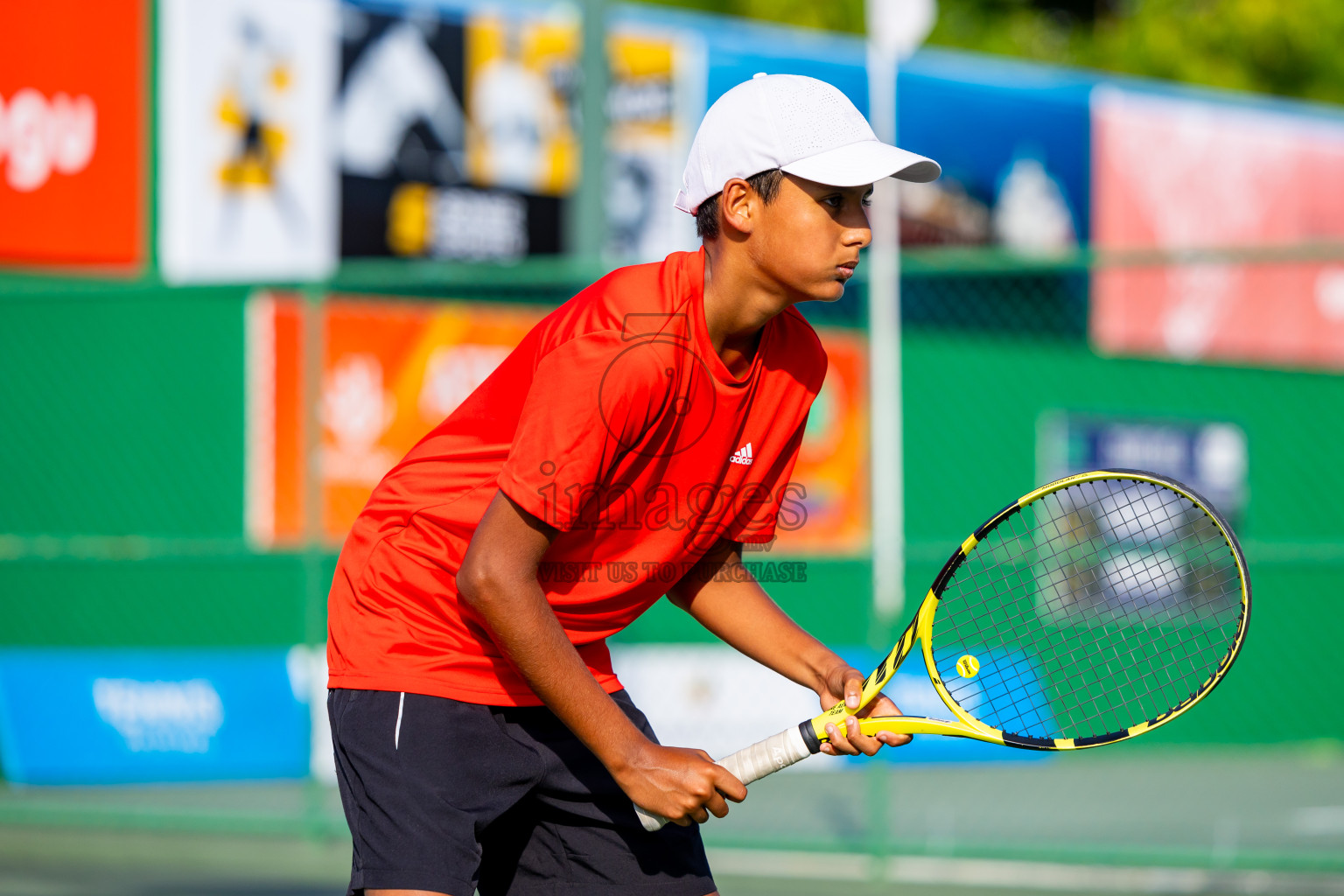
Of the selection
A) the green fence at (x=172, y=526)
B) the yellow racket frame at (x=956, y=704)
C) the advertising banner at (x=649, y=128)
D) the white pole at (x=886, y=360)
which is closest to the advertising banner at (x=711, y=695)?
the white pole at (x=886, y=360)

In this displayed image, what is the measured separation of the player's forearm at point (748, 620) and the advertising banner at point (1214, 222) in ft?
33.8

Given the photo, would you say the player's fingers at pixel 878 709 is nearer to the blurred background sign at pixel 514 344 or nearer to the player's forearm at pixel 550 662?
the player's forearm at pixel 550 662

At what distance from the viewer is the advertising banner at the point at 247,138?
31.5 ft

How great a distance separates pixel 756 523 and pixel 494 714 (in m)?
0.62

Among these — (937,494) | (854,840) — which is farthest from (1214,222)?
(854,840)

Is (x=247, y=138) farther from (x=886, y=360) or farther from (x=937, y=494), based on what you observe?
(x=937, y=494)

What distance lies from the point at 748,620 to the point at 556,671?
0.71m

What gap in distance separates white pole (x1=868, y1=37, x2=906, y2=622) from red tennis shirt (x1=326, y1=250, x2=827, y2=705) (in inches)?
205

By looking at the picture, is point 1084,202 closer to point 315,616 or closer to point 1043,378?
point 1043,378

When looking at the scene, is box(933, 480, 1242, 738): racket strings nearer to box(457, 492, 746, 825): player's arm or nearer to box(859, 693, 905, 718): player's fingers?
box(859, 693, 905, 718): player's fingers

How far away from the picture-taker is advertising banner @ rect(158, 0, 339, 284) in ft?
31.5

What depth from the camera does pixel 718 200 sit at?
2834mm

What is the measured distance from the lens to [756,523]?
3.20 meters

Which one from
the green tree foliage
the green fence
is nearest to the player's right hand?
the green fence
